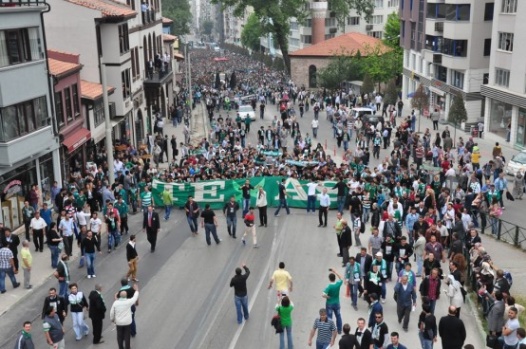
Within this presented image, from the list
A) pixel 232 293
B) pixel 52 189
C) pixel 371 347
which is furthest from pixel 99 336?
pixel 52 189

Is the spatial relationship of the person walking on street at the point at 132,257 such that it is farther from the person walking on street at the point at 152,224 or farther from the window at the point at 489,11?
the window at the point at 489,11

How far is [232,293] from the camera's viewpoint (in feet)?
62.7

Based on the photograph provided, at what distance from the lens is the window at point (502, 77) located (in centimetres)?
4319

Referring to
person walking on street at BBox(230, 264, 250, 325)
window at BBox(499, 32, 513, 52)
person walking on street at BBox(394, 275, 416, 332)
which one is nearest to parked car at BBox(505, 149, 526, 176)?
window at BBox(499, 32, 513, 52)

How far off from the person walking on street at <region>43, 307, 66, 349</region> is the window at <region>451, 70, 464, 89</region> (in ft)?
138

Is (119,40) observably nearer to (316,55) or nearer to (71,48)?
(71,48)

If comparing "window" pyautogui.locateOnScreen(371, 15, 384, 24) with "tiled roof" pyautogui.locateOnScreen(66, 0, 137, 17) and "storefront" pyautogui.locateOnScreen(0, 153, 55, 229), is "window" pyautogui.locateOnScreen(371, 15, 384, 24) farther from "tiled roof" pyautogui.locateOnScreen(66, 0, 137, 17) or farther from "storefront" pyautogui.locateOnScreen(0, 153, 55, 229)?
"storefront" pyautogui.locateOnScreen(0, 153, 55, 229)

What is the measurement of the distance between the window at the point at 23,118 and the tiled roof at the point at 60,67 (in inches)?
105

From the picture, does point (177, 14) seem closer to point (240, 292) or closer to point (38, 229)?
point (38, 229)

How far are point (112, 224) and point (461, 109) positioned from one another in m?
27.0

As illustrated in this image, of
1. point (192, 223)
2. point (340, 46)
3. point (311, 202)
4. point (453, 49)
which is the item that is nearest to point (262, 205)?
point (192, 223)

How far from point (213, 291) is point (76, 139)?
14.9 meters

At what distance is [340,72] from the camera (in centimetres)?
6819

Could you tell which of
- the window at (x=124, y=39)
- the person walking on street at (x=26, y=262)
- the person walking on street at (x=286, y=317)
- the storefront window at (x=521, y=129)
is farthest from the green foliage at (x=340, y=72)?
the person walking on street at (x=286, y=317)
